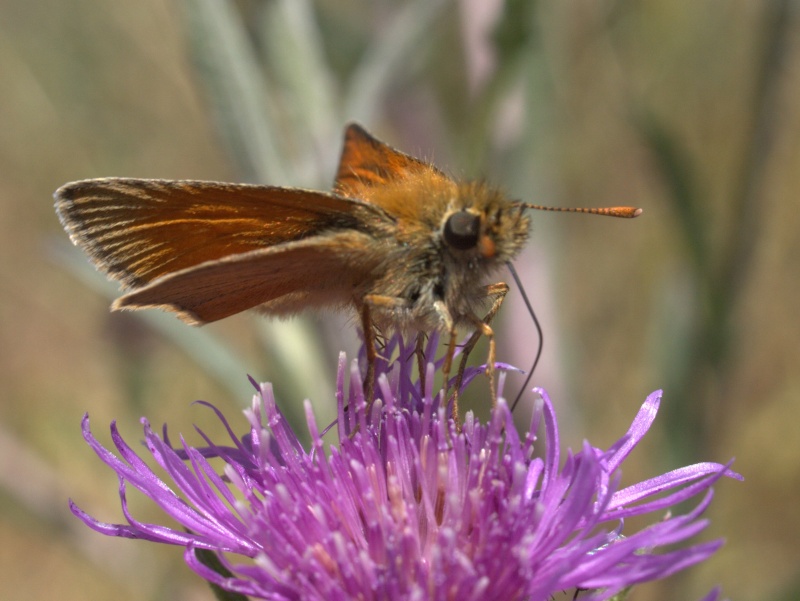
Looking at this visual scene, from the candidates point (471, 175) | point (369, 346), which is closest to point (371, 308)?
point (369, 346)

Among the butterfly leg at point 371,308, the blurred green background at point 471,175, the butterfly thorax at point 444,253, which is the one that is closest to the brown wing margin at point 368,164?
the butterfly thorax at point 444,253

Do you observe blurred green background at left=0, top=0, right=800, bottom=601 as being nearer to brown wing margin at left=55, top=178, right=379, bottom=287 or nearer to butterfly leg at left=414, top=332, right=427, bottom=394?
brown wing margin at left=55, top=178, right=379, bottom=287

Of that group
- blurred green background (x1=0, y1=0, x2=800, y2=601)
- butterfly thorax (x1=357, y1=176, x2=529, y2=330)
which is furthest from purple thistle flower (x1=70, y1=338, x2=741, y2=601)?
blurred green background (x1=0, y1=0, x2=800, y2=601)

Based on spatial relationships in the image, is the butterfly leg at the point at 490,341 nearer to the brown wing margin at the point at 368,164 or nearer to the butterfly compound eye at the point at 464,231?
the butterfly compound eye at the point at 464,231

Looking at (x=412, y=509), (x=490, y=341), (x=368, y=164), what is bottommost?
(x=412, y=509)

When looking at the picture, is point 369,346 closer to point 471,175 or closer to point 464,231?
point 464,231

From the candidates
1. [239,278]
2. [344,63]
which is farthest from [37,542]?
[239,278]
